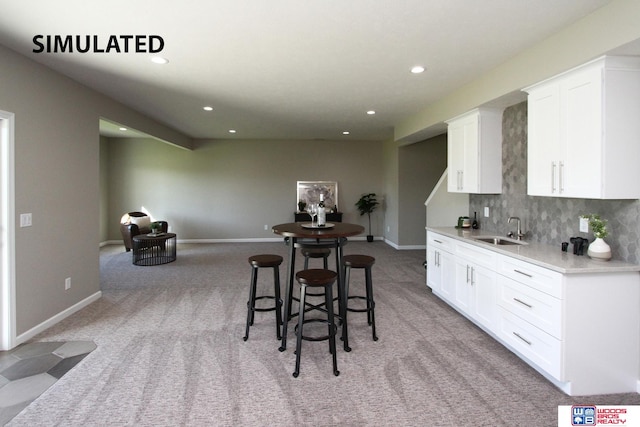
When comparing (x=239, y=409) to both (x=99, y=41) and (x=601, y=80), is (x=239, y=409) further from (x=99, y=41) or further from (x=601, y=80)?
(x=601, y=80)

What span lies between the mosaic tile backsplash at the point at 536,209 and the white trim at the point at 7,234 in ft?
16.2

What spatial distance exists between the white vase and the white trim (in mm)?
4823

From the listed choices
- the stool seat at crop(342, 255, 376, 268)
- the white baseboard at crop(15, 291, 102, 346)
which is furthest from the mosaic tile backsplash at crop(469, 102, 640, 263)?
the white baseboard at crop(15, 291, 102, 346)

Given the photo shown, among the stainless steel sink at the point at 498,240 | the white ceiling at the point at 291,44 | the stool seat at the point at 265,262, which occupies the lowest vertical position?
the stool seat at the point at 265,262

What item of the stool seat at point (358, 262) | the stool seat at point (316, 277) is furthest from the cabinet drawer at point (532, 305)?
the stool seat at point (316, 277)

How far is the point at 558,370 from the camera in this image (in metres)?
2.38

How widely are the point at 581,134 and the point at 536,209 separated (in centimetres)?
111

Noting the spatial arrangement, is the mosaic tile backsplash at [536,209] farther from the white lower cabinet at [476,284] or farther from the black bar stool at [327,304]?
the black bar stool at [327,304]

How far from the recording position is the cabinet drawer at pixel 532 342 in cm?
241

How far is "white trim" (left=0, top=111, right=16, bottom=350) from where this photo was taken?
3029 mm

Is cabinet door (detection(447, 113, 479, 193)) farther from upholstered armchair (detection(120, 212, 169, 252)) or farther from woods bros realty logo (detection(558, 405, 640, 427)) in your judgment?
upholstered armchair (detection(120, 212, 169, 252))

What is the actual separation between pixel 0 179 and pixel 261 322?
272cm

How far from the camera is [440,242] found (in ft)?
14.2

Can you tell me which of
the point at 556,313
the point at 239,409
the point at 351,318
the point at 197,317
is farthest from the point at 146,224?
the point at 556,313
